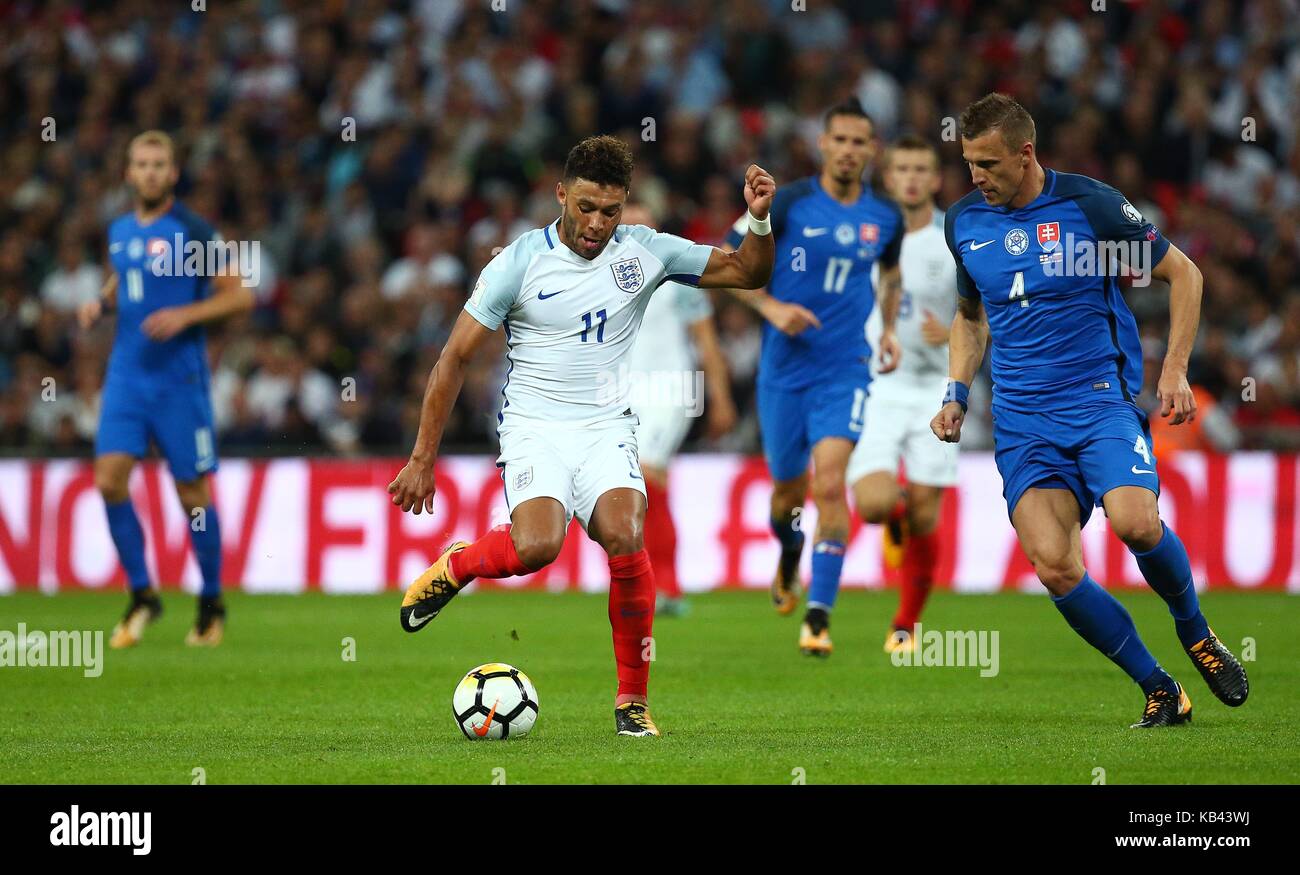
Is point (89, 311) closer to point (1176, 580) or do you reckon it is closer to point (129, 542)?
point (129, 542)

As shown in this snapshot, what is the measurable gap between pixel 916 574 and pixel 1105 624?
12.8 ft

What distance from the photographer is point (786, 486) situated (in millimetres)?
11484

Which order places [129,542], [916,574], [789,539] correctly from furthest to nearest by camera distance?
1. [789,539]
2. [129,542]
3. [916,574]

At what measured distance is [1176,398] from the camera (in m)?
7.02

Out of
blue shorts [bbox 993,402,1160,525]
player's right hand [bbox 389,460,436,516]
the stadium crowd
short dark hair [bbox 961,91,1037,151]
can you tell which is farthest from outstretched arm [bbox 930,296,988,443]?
the stadium crowd

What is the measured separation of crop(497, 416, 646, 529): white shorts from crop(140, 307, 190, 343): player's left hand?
13.7 feet

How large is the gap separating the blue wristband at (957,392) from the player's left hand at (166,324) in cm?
537

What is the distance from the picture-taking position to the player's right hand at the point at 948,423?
7.57 metres

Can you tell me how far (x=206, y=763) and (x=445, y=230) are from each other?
1212 centimetres

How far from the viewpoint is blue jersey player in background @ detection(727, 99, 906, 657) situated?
10.8m

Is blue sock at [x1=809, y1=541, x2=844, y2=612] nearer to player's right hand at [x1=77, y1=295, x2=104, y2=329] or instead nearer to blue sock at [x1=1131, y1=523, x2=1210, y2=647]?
blue sock at [x1=1131, y1=523, x2=1210, y2=647]

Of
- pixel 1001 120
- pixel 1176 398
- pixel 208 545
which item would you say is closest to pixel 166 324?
pixel 208 545
